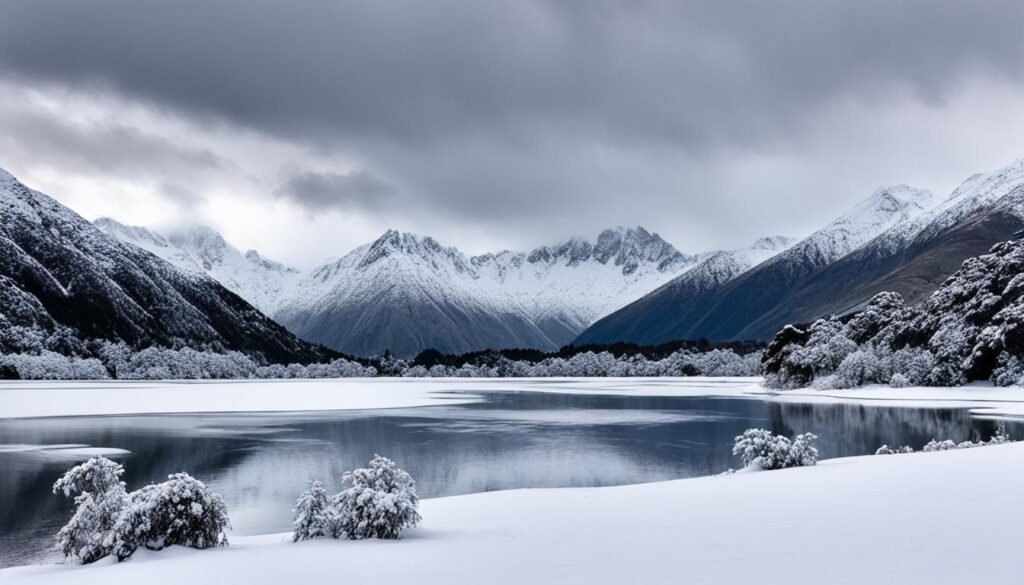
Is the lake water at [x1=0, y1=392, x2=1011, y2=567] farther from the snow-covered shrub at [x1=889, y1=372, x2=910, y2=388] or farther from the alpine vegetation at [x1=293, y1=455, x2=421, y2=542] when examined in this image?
the snow-covered shrub at [x1=889, y1=372, x2=910, y2=388]

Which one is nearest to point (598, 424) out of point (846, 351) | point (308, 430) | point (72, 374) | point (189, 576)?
point (308, 430)

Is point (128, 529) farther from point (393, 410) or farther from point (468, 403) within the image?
point (468, 403)

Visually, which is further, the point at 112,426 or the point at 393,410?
the point at 393,410

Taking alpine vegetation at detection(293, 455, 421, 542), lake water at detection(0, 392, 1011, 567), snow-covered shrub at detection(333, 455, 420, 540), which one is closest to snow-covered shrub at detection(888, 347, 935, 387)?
lake water at detection(0, 392, 1011, 567)

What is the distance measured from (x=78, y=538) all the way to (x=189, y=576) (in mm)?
4656

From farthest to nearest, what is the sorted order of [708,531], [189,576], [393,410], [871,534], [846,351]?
[846,351] → [393,410] → [708,531] → [871,534] → [189,576]

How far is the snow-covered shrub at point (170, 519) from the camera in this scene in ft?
54.4

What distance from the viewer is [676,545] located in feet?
51.6

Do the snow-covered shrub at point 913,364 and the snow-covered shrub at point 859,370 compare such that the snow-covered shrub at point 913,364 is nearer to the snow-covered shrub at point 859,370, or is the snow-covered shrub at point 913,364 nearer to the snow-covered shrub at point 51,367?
the snow-covered shrub at point 859,370

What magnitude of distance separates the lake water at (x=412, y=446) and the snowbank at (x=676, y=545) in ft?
18.8

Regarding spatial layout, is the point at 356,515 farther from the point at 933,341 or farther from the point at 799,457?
the point at 933,341

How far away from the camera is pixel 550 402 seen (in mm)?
91125

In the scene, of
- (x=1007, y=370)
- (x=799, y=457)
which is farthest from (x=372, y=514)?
(x=1007, y=370)

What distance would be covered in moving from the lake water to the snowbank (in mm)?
5741
